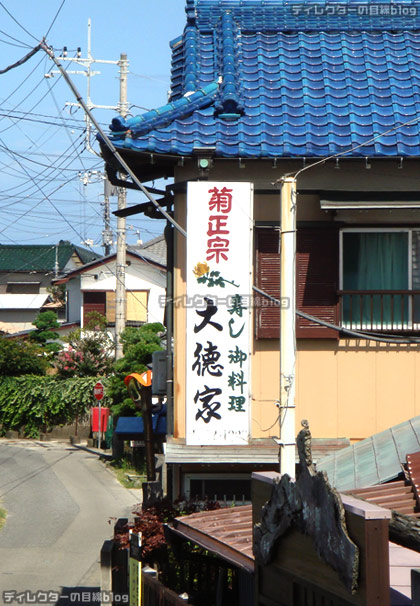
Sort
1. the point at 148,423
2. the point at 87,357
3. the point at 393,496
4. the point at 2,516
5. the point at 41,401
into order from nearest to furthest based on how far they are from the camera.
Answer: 1. the point at 393,496
2. the point at 148,423
3. the point at 2,516
4. the point at 41,401
5. the point at 87,357

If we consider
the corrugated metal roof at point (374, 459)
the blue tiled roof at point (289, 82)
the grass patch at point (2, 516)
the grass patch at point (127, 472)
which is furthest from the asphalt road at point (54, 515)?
the blue tiled roof at point (289, 82)

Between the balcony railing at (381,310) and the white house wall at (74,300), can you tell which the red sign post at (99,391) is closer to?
the white house wall at (74,300)

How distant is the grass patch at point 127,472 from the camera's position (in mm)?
27067

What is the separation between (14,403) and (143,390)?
21907 millimetres

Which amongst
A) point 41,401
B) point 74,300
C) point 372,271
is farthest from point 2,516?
point 74,300

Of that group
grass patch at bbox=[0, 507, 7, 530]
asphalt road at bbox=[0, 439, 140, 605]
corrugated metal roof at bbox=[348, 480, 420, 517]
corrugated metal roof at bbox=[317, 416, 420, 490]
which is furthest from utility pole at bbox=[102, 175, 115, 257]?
corrugated metal roof at bbox=[348, 480, 420, 517]

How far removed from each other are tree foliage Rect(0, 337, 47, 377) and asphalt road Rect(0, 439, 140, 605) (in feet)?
11.3

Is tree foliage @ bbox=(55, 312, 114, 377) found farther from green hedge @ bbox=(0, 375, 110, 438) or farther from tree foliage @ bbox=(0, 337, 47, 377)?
tree foliage @ bbox=(0, 337, 47, 377)

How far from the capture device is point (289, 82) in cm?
1288

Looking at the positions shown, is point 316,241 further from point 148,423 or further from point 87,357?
point 87,357

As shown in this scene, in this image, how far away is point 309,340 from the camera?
38.8 feet

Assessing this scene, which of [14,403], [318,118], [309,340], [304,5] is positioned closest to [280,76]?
[318,118]

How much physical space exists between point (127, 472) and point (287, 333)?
21.9m

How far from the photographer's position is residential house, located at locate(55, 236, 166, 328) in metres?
48.7
